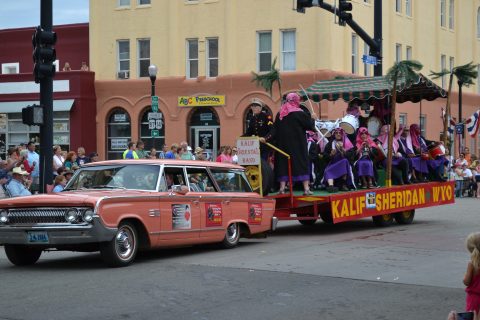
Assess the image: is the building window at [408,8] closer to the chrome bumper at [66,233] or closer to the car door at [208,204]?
the car door at [208,204]

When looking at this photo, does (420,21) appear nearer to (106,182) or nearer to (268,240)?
(268,240)

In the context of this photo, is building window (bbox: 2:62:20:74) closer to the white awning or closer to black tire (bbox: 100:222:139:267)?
the white awning

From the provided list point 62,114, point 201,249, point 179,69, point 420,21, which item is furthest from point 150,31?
point 201,249

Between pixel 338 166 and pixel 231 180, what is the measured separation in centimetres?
364

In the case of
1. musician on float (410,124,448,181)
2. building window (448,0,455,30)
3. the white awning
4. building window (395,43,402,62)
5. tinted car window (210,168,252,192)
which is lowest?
tinted car window (210,168,252,192)

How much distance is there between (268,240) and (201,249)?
6.43ft

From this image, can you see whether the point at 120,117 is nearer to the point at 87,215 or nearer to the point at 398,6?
the point at 398,6

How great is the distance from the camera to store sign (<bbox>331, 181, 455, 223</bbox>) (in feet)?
57.7

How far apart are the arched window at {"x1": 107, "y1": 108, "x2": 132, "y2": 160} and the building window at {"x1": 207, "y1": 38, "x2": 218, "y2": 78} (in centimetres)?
477

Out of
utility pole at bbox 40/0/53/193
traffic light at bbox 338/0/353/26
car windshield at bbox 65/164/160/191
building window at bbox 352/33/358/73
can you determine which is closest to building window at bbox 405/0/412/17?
building window at bbox 352/33/358/73

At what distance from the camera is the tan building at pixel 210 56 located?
4106 centimetres

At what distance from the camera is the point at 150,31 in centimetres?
4438

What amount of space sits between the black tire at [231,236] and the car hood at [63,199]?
241cm

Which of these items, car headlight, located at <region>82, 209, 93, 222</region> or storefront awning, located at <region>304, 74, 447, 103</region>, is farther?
storefront awning, located at <region>304, 74, 447, 103</region>
